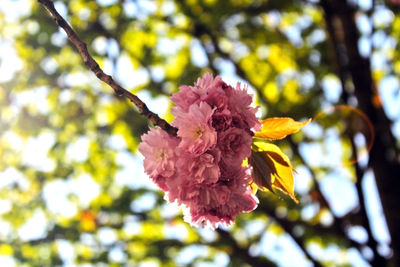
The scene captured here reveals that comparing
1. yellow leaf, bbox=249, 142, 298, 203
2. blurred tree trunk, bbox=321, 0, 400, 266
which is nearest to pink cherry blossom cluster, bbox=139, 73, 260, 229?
yellow leaf, bbox=249, 142, 298, 203

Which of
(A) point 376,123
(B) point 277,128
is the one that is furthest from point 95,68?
(A) point 376,123

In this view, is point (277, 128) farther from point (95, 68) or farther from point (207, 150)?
point (95, 68)

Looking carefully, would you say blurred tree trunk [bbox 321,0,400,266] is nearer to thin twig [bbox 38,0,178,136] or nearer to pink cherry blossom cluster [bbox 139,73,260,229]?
pink cherry blossom cluster [bbox 139,73,260,229]

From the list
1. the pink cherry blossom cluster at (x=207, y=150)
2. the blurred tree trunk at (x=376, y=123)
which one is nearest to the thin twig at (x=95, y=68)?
the pink cherry blossom cluster at (x=207, y=150)

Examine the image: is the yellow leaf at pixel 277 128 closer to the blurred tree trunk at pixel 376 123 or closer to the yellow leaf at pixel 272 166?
the yellow leaf at pixel 272 166

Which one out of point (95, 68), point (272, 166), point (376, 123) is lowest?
point (272, 166)

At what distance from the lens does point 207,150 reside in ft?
3.76

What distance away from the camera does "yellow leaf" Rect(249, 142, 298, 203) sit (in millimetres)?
1244

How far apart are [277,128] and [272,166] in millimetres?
116

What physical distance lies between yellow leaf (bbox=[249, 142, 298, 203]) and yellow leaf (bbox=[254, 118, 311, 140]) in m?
0.03

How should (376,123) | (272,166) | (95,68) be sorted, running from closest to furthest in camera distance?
(95,68) < (272,166) < (376,123)

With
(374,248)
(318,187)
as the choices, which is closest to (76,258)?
(318,187)

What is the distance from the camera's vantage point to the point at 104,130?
457cm

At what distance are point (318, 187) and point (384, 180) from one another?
55 cm
